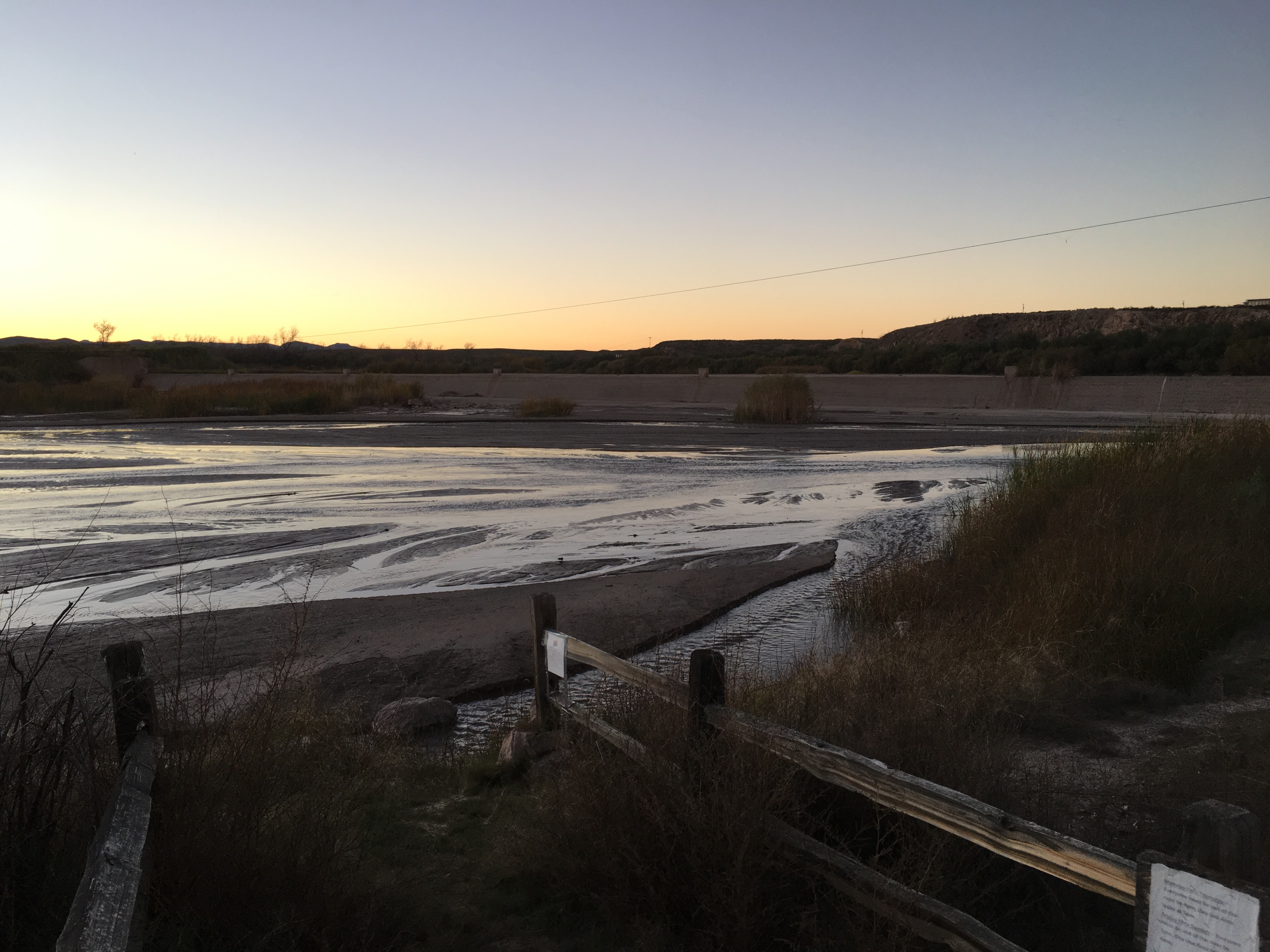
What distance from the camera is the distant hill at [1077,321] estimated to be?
9488 cm

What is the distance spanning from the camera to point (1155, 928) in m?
2.57

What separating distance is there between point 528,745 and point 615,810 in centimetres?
183

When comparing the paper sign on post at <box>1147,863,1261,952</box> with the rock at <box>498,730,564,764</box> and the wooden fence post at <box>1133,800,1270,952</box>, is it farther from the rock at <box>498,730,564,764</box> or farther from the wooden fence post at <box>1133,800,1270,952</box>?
the rock at <box>498,730,564,764</box>

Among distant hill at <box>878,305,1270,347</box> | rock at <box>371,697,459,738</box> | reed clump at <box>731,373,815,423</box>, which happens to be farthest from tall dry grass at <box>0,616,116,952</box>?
distant hill at <box>878,305,1270,347</box>

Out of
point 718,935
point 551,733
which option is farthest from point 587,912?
point 551,733

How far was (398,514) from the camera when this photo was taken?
15.3 meters

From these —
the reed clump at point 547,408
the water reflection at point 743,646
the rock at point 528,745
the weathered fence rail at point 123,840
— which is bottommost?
the water reflection at point 743,646

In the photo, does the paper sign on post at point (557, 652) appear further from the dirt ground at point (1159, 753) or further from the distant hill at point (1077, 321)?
the distant hill at point (1077, 321)

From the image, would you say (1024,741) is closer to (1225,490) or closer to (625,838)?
(625,838)

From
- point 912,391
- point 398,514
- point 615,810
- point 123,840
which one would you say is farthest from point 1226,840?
point 912,391

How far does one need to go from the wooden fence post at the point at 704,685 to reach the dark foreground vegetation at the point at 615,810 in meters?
0.10

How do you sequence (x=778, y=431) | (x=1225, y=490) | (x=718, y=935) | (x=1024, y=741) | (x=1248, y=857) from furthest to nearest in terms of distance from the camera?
(x=778, y=431) < (x=1225, y=490) < (x=1024, y=741) < (x=718, y=935) < (x=1248, y=857)

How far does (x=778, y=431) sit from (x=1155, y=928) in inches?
1162

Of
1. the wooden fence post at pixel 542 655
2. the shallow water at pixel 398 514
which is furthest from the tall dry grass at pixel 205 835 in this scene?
the shallow water at pixel 398 514
